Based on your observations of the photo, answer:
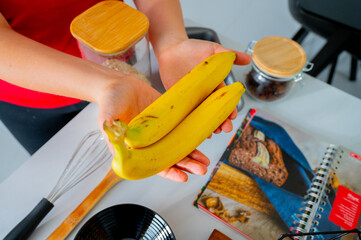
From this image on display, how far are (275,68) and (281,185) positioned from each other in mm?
315

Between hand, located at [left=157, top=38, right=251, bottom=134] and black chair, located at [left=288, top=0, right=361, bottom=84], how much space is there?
0.63 m

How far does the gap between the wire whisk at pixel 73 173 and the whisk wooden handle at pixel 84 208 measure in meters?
0.05

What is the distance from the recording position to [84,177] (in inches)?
26.7

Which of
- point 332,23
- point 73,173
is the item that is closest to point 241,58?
point 73,173

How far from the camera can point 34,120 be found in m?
0.83

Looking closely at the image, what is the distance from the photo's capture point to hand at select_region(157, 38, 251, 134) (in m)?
0.70

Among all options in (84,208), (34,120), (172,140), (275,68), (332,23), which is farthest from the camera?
(332,23)

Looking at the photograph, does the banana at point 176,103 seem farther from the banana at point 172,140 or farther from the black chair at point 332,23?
the black chair at point 332,23

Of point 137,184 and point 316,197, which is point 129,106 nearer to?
point 137,184

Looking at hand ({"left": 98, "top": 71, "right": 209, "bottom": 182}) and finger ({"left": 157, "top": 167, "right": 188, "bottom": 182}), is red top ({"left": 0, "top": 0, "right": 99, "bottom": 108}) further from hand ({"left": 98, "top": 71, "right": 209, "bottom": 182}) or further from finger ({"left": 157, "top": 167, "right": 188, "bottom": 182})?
finger ({"left": 157, "top": 167, "right": 188, "bottom": 182})

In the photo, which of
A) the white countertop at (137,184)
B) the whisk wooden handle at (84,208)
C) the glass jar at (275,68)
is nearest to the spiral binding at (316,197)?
the white countertop at (137,184)

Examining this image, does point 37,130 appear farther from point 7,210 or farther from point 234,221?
point 234,221

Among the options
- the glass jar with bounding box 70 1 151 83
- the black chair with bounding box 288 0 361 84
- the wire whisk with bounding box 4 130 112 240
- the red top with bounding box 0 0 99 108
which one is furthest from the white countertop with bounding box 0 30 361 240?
the black chair with bounding box 288 0 361 84

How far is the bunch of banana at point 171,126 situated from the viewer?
397 mm
